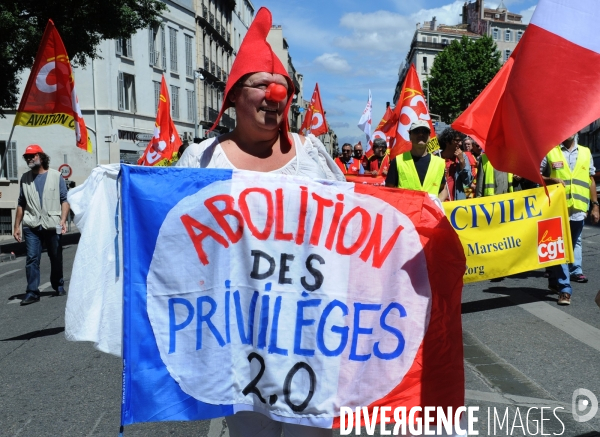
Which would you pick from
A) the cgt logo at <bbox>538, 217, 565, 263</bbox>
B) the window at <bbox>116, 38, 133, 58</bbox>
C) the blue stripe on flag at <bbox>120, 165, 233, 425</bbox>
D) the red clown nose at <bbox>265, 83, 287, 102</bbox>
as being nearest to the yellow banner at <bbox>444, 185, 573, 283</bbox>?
the cgt logo at <bbox>538, 217, 565, 263</bbox>

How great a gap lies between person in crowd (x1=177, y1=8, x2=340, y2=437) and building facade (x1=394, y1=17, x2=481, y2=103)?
366ft

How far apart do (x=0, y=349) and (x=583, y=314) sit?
535 centimetres

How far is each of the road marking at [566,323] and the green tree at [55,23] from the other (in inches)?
593

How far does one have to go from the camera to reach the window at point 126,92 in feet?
116

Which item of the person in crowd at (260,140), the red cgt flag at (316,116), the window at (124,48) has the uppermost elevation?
the window at (124,48)

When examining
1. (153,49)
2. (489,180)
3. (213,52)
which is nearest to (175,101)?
(153,49)

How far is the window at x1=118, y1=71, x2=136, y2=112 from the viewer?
3538 centimetres

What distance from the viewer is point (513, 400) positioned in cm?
434

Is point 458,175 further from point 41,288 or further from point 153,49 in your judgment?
point 153,49

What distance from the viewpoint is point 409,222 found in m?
2.79

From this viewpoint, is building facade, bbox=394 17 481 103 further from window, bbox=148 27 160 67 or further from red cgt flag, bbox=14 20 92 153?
red cgt flag, bbox=14 20 92 153

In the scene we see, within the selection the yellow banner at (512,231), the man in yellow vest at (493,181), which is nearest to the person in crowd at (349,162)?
the man in yellow vest at (493,181)

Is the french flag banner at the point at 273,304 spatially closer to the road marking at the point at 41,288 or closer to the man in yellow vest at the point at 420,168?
the man in yellow vest at the point at 420,168

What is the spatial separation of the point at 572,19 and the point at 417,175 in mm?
3812
